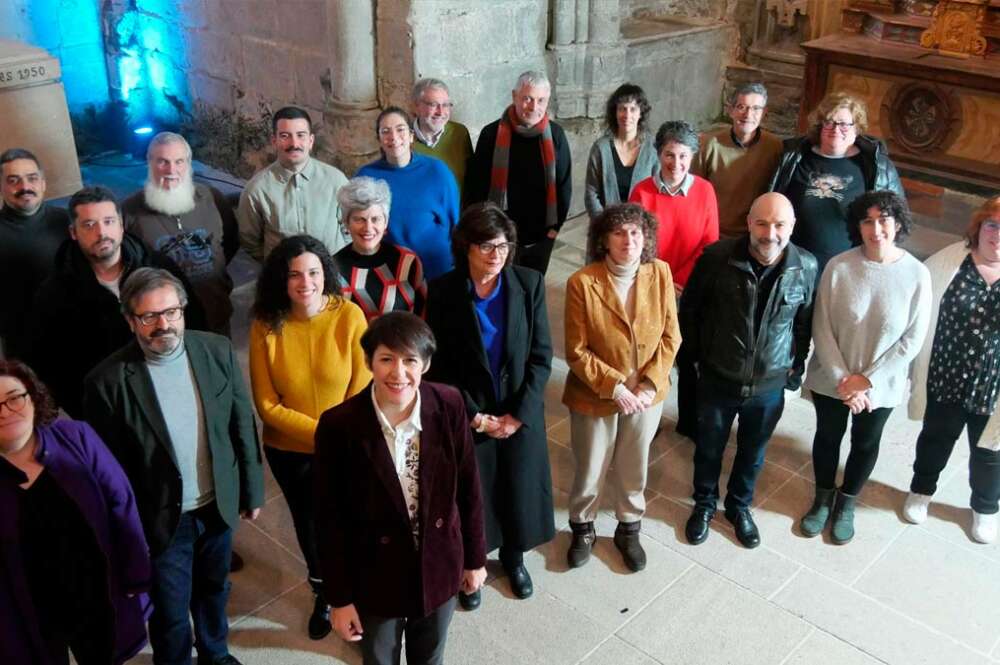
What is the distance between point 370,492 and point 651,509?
1939 millimetres

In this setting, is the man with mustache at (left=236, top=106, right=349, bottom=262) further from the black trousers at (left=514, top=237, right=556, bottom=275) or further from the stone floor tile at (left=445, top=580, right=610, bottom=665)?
the stone floor tile at (left=445, top=580, right=610, bottom=665)

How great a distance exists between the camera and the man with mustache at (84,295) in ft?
10.4

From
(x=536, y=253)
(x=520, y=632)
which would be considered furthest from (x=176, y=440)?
(x=536, y=253)

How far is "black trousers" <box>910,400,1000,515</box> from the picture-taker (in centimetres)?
382

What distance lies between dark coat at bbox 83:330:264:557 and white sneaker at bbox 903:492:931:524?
8.60 ft

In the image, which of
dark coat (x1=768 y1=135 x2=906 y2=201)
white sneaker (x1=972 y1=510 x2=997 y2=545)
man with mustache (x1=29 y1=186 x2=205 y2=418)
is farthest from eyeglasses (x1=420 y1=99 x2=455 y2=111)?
white sneaker (x1=972 y1=510 x2=997 y2=545)

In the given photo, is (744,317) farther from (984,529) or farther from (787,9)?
(787,9)

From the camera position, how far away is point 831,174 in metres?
4.15

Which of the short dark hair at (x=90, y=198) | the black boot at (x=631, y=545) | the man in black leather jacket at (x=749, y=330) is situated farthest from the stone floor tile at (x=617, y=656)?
the short dark hair at (x=90, y=198)

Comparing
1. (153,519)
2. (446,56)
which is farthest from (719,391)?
(446,56)

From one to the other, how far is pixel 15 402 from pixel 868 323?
2.81m

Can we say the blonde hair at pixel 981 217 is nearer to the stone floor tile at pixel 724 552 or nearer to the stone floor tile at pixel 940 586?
the stone floor tile at pixel 940 586

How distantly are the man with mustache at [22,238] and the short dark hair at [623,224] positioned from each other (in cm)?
193

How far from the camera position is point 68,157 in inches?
261
